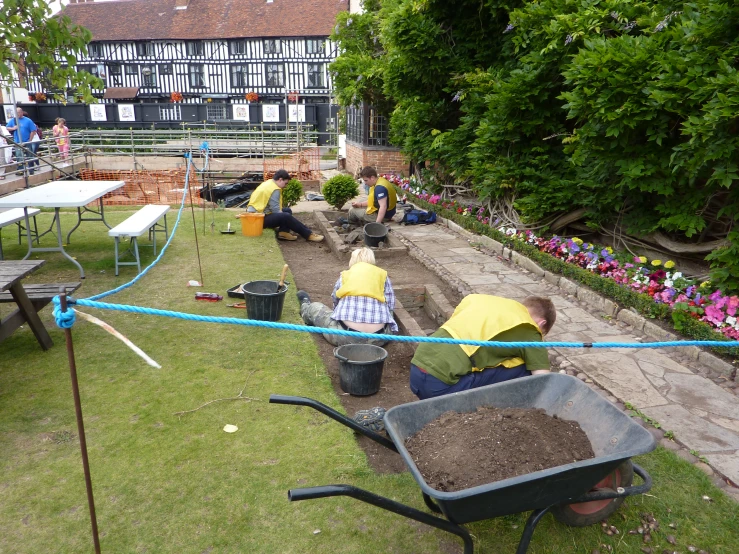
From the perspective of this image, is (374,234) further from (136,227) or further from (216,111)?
(216,111)

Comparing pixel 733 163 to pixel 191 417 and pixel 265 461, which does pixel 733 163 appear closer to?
pixel 265 461

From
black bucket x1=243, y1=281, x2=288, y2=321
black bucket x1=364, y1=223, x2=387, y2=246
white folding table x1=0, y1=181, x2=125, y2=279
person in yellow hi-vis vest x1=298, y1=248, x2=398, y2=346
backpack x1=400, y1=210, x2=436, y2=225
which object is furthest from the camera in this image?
backpack x1=400, y1=210, x2=436, y2=225

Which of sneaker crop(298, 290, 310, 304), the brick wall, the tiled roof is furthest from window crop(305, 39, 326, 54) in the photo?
sneaker crop(298, 290, 310, 304)

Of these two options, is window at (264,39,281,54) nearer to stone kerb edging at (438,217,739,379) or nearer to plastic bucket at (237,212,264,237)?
plastic bucket at (237,212,264,237)

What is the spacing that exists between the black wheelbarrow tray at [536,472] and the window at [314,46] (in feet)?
128

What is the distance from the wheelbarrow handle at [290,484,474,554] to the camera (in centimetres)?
222

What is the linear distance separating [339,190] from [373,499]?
10.6 m

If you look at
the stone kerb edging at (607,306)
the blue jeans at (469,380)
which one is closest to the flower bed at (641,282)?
the stone kerb edging at (607,306)

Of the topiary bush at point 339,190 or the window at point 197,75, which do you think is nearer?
the topiary bush at point 339,190

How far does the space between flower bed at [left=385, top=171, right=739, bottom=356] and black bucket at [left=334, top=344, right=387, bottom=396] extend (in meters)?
3.04

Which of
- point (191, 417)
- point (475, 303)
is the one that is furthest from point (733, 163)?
point (191, 417)

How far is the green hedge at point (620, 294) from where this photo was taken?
5.16 meters

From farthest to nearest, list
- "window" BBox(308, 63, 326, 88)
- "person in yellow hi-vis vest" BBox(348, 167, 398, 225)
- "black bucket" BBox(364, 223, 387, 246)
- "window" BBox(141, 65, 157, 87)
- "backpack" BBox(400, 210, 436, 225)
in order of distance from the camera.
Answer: "window" BBox(141, 65, 157, 87) → "window" BBox(308, 63, 326, 88) → "backpack" BBox(400, 210, 436, 225) → "person in yellow hi-vis vest" BBox(348, 167, 398, 225) → "black bucket" BBox(364, 223, 387, 246)

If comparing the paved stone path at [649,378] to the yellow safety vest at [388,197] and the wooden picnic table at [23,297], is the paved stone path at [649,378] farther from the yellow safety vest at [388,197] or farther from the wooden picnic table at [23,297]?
the wooden picnic table at [23,297]
